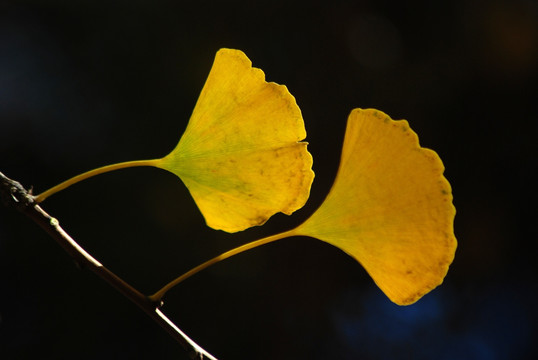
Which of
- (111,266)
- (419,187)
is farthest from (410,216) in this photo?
(111,266)

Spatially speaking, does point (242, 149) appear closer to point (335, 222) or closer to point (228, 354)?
point (335, 222)

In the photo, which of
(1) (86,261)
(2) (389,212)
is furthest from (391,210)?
(1) (86,261)

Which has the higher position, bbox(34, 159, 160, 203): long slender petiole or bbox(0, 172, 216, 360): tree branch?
bbox(34, 159, 160, 203): long slender petiole

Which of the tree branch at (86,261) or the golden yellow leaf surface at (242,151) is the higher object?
the golden yellow leaf surface at (242,151)

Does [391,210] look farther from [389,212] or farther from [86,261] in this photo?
[86,261]
